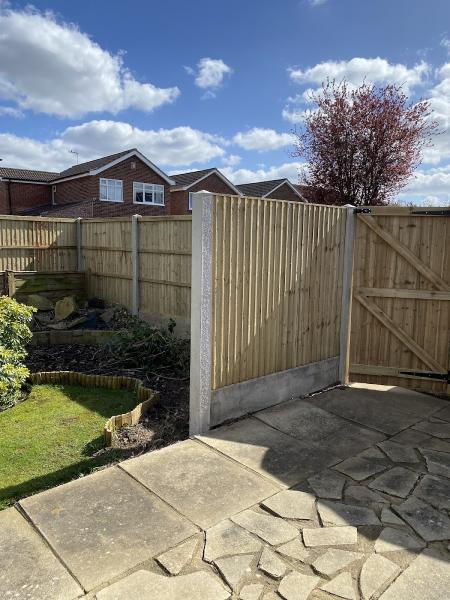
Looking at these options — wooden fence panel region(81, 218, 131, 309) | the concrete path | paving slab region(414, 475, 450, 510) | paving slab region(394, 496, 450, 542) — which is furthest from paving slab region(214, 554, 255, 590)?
wooden fence panel region(81, 218, 131, 309)

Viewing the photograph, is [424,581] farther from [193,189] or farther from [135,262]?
[193,189]

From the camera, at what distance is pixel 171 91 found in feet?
52.4

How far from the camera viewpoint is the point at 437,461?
3383mm

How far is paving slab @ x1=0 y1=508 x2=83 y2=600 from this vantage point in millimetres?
2020

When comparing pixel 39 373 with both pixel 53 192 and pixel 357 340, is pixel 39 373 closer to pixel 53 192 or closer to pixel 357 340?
pixel 357 340

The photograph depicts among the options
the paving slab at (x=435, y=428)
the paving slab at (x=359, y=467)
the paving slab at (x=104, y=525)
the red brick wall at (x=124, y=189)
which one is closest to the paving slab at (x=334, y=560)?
the paving slab at (x=104, y=525)

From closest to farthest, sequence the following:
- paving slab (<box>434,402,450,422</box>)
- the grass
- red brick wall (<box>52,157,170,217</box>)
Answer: the grass → paving slab (<box>434,402,450,422</box>) → red brick wall (<box>52,157,170,217</box>)

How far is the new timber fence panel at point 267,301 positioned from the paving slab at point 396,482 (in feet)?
5.00

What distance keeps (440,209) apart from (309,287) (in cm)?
177

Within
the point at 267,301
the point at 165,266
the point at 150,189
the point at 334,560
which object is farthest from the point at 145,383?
the point at 150,189

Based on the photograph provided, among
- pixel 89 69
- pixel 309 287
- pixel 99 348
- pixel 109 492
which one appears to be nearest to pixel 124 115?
pixel 89 69

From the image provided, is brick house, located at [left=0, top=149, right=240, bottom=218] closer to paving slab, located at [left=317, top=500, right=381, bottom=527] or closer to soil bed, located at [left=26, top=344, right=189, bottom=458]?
soil bed, located at [left=26, top=344, right=189, bottom=458]

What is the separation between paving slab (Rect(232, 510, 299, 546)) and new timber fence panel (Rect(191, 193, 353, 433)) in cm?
133

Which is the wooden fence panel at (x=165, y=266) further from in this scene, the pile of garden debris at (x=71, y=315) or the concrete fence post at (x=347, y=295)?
the concrete fence post at (x=347, y=295)
